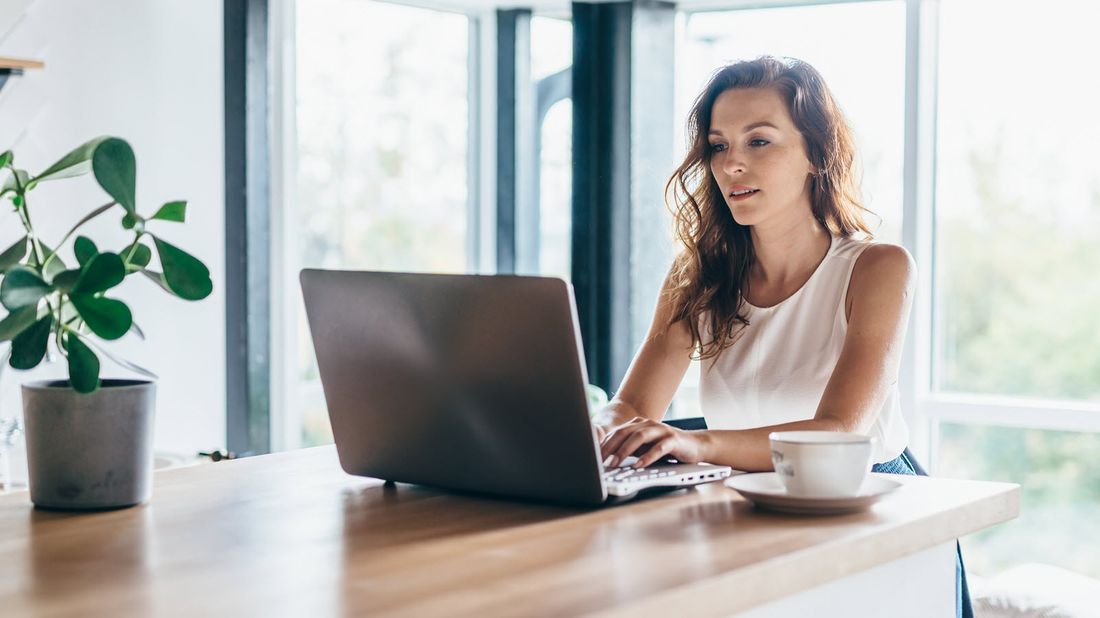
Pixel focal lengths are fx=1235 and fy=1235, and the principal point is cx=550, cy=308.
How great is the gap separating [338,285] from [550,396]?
31 cm

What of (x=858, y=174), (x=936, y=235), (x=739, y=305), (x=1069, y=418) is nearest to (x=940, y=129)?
(x=936, y=235)

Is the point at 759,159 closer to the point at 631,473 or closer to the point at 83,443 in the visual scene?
the point at 631,473

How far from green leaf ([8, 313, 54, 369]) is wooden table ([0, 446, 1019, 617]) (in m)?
0.16

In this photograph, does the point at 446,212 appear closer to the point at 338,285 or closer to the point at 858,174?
the point at 858,174

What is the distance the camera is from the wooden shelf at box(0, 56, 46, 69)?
105 inches

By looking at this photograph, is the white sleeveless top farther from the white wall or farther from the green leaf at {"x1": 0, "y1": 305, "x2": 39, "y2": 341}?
the white wall

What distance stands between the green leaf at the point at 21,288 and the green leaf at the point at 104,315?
3cm

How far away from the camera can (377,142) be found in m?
4.02

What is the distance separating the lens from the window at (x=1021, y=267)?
3.52 meters

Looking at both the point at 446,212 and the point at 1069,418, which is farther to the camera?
the point at 446,212

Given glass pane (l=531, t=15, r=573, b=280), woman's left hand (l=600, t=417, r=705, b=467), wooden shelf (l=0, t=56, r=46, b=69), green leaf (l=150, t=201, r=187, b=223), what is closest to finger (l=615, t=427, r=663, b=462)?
woman's left hand (l=600, t=417, r=705, b=467)

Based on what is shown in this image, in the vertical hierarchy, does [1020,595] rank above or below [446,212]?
below

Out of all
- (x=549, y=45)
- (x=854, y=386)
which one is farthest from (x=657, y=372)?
(x=549, y=45)

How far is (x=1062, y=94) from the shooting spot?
3521 millimetres
